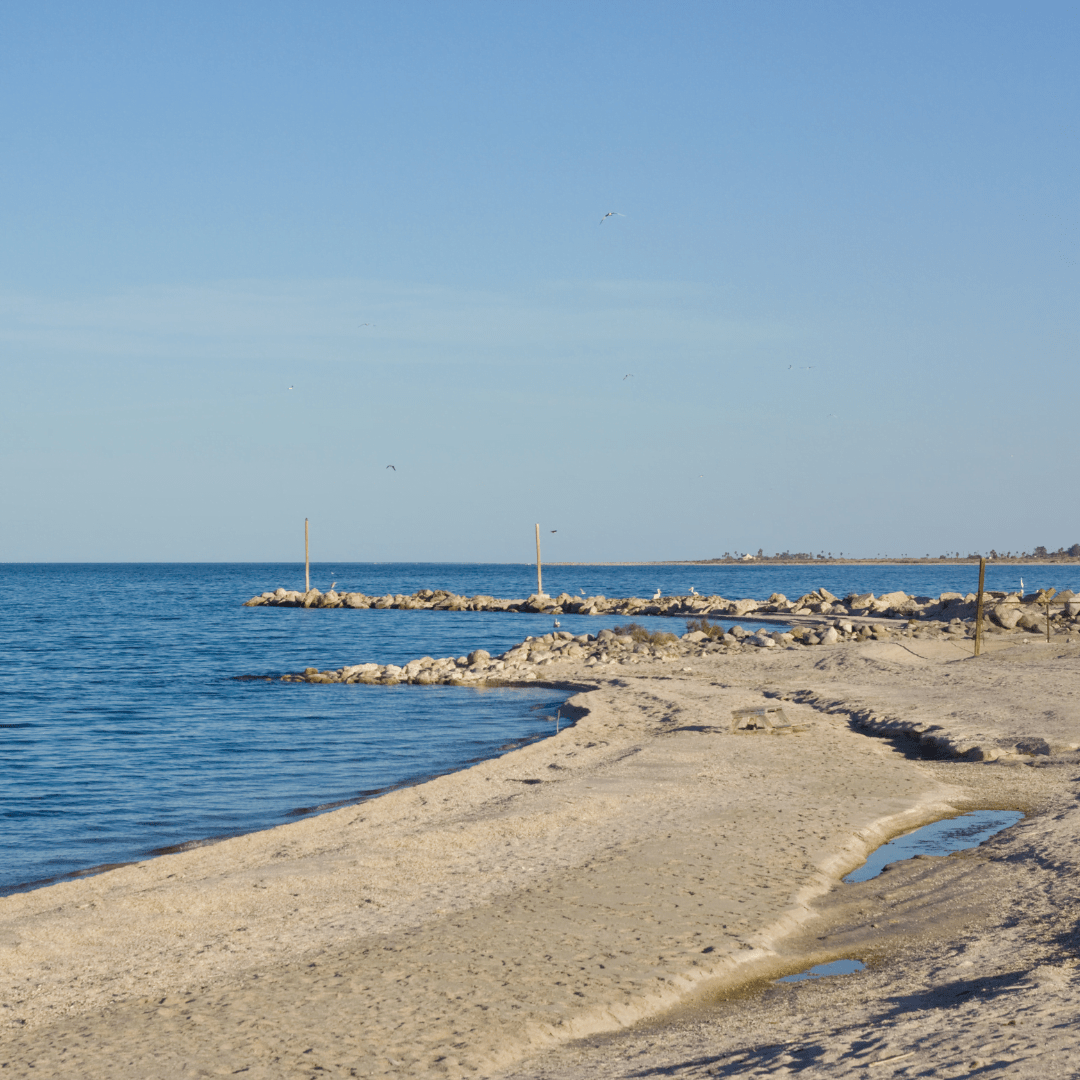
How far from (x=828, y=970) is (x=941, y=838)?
4.29m

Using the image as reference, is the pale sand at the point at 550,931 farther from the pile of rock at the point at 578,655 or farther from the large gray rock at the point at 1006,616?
the large gray rock at the point at 1006,616

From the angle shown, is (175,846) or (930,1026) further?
(175,846)

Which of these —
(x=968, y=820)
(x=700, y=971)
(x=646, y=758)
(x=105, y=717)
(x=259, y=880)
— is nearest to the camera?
(x=700, y=971)

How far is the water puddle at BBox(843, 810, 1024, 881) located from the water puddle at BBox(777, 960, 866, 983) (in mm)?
2274

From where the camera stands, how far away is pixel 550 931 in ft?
27.2

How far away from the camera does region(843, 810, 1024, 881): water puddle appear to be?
34.4 feet

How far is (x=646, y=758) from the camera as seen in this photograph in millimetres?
15961

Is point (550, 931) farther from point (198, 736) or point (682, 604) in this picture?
point (682, 604)

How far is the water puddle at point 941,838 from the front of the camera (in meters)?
10.5

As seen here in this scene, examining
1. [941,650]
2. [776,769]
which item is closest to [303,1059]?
[776,769]

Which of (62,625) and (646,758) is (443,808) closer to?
(646,758)

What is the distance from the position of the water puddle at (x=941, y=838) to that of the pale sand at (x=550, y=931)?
21 cm

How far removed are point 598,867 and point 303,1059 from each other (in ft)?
14.5

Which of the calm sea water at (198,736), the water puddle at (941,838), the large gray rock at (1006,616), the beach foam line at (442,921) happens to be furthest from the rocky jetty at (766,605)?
the beach foam line at (442,921)
